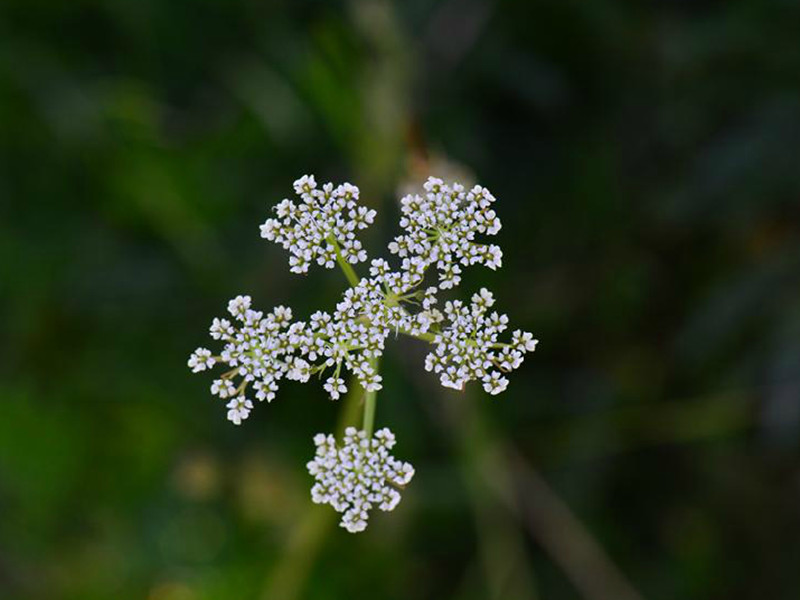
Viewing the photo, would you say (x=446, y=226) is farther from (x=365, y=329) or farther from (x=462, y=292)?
(x=462, y=292)

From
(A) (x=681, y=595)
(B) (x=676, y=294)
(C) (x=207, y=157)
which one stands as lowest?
(A) (x=681, y=595)

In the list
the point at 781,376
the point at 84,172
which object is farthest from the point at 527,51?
the point at 84,172

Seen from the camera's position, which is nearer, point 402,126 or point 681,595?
point 402,126

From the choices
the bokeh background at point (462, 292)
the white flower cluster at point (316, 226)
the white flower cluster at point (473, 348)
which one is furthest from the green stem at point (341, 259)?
the bokeh background at point (462, 292)

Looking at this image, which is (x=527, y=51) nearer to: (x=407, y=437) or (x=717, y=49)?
(x=717, y=49)

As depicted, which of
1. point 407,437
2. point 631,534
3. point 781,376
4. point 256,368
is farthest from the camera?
point 631,534

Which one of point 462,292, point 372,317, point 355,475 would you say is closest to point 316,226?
point 372,317
